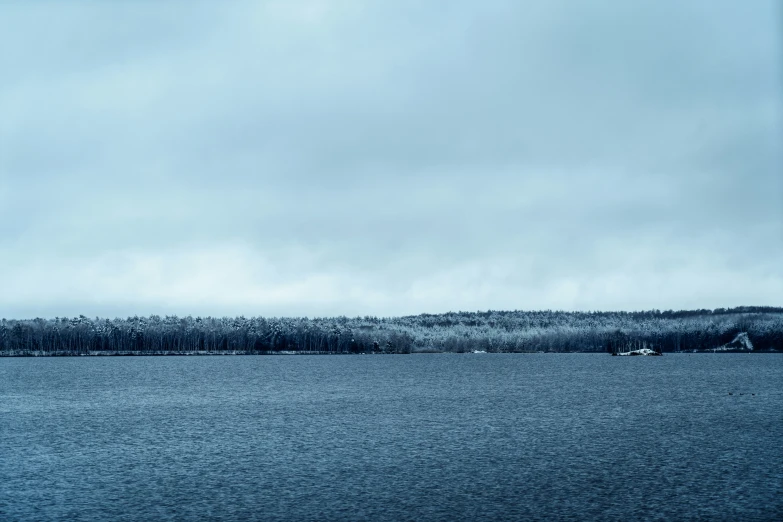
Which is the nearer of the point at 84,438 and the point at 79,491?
the point at 79,491

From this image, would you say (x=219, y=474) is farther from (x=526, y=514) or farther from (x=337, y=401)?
(x=337, y=401)

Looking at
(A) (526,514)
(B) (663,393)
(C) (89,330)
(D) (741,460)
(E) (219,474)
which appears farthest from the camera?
(C) (89,330)

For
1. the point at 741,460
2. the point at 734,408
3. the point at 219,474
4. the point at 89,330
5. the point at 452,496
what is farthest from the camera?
the point at 89,330

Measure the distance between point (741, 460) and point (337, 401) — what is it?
35.4 metres

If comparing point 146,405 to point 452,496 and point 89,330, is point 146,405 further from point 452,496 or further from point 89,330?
point 89,330

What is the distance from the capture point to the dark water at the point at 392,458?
23.8m

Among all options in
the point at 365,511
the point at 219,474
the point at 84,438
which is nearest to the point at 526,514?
the point at 365,511

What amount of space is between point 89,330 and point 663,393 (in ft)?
546

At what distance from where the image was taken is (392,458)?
32.5 meters

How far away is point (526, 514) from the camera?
75.2 ft

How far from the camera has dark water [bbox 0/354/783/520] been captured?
2384cm

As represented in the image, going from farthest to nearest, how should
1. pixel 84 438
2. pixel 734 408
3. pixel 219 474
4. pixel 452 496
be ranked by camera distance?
1. pixel 734 408
2. pixel 84 438
3. pixel 219 474
4. pixel 452 496

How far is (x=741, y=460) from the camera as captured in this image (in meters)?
31.9

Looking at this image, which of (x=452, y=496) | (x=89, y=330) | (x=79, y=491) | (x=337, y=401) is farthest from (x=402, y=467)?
(x=89, y=330)
